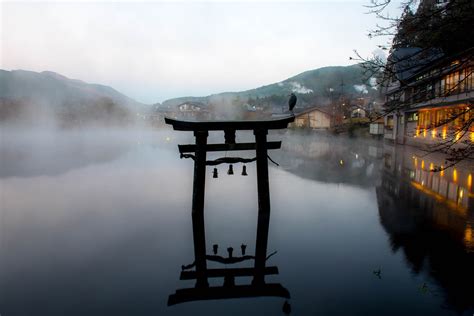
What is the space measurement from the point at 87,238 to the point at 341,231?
22.6 ft

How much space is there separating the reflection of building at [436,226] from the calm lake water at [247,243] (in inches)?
1.3

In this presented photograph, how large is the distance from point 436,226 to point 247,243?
17.5 feet

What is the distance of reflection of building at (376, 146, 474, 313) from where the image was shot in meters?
5.68

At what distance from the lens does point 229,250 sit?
7328mm

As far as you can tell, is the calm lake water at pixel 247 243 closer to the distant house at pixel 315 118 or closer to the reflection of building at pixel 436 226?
the reflection of building at pixel 436 226

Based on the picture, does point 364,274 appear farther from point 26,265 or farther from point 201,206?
point 26,265

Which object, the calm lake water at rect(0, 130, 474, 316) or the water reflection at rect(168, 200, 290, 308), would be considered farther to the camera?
the water reflection at rect(168, 200, 290, 308)

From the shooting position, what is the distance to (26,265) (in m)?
6.72

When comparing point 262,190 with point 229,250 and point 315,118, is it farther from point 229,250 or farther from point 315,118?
point 315,118

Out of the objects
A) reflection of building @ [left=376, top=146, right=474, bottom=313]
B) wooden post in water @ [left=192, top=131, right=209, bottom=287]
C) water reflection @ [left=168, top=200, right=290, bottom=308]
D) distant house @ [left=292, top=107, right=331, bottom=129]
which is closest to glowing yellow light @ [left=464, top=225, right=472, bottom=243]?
reflection of building @ [left=376, top=146, right=474, bottom=313]

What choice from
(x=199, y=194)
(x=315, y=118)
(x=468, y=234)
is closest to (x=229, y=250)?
(x=199, y=194)

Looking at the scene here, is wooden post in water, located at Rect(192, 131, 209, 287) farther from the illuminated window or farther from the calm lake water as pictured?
the illuminated window

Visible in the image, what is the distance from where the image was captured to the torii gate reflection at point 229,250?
216 inches

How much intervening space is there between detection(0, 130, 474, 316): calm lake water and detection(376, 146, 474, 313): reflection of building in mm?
32
